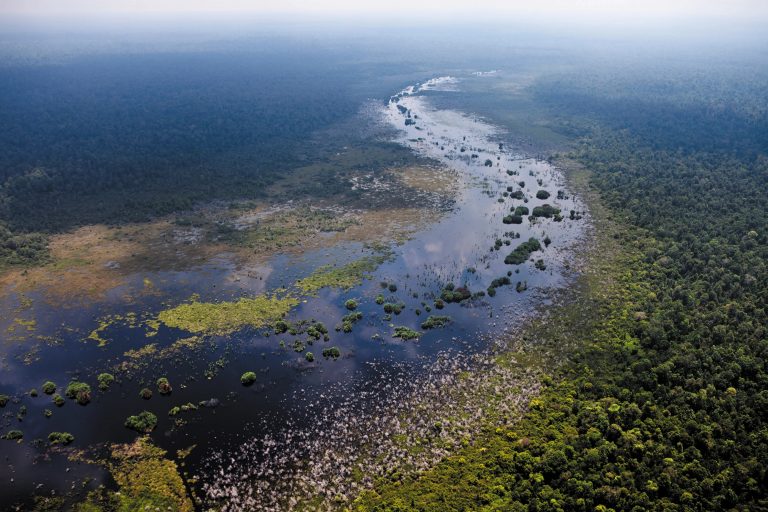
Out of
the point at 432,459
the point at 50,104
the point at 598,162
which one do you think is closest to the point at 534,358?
the point at 432,459

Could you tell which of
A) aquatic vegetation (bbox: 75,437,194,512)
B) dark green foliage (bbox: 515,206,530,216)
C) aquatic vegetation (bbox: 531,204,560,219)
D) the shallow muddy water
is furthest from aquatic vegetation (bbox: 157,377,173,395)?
aquatic vegetation (bbox: 531,204,560,219)

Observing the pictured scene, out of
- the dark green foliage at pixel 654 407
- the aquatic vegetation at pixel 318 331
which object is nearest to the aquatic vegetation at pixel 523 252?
the dark green foliage at pixel 654 407

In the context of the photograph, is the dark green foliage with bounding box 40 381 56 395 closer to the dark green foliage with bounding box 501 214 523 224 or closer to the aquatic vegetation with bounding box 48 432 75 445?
the aquatic vegetation with bounding box 48 432 75 445

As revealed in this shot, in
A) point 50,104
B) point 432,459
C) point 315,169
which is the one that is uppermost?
point 50,104

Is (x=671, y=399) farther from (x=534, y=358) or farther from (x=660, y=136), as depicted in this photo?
(x=660, y=136)

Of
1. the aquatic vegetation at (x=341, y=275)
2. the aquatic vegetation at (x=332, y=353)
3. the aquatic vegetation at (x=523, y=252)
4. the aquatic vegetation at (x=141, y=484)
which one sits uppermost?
the aquatic vegetation at (x=523, y=252)

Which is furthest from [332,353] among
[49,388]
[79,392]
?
[49,388]

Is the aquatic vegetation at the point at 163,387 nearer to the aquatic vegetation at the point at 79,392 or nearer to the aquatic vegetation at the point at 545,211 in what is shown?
the aquatic vegetation at the point at 79,392
